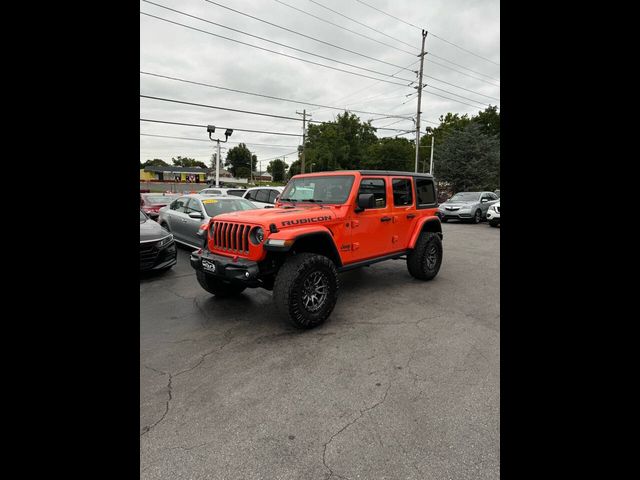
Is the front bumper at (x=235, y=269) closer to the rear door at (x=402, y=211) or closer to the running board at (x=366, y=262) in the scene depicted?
the running board at (x=366, y=262)

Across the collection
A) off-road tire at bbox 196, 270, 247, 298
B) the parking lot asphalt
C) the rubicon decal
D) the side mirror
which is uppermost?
the side mirror

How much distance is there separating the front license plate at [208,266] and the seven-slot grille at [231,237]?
245 millimetres

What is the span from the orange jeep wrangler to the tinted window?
14.8 ft

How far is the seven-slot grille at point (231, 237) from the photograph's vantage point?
13.2ft

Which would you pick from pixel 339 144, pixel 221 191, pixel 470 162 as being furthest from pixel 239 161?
pixel 221 191

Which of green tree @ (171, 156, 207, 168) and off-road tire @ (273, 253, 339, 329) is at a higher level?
green tree @ (171, 156, 207, 168)

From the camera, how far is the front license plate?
4071 mm

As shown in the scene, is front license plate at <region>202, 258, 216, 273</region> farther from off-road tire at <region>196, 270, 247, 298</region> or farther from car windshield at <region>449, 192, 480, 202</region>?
car windshield at <region>449, 192, 480, 202</region>

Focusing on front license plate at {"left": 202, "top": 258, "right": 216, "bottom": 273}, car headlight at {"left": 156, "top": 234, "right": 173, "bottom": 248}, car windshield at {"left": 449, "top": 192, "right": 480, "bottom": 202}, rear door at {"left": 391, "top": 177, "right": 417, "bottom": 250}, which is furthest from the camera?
car windshield at {"left": 449, "top": 192, "right": 480, "bottom": 202}

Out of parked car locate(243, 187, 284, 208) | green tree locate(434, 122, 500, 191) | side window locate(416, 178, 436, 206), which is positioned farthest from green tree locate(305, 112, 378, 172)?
side window locate(416, 178, 436, 206)

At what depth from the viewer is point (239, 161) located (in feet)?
352
